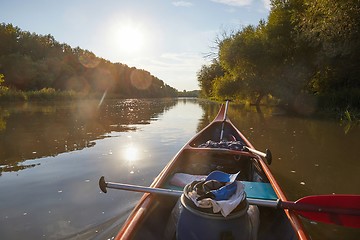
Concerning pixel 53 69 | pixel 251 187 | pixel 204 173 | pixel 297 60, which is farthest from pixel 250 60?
pixel 53 69

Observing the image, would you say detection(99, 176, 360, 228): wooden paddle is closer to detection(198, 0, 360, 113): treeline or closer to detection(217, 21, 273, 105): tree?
detection(198, 0, 360, 113): treeline

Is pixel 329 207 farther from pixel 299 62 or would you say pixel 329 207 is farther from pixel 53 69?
pixel 53 69

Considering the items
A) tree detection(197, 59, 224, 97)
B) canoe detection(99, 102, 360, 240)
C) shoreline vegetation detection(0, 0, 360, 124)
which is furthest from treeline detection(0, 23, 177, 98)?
canoe detection(99, 102, 360, 240)

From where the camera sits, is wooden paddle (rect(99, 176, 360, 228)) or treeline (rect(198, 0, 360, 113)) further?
treeline (rect(198, 0, 360, 113))

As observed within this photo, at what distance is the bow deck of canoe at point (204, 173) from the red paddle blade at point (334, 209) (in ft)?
0.56

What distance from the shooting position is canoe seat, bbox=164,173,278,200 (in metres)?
3.15

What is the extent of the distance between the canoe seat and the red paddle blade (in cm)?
58

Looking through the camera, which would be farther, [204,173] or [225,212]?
[204,173]

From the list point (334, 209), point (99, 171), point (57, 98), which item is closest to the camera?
point (334, 209)

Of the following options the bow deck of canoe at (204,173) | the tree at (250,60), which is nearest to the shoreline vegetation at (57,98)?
the tree at (250,60)

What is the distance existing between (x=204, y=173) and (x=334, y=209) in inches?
88.9


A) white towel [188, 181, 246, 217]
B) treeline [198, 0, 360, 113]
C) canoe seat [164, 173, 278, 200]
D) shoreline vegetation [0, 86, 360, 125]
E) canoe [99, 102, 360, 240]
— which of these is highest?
treeline [198, 0, 360, 113]

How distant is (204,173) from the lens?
177 inches

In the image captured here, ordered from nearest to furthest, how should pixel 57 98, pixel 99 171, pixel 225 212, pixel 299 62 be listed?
pixel 225 212 → pixel 99 171 → pixel 299 62 → pixel 57 98
